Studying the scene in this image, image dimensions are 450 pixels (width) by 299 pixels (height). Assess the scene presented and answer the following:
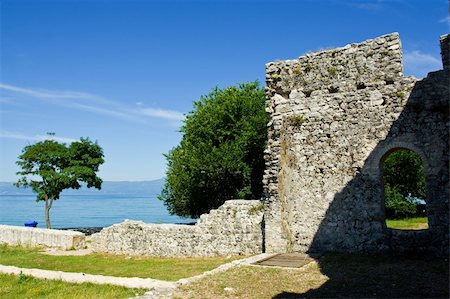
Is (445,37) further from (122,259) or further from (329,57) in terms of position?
(122,259)

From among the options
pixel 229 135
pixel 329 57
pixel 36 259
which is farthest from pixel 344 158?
pixel 36 259

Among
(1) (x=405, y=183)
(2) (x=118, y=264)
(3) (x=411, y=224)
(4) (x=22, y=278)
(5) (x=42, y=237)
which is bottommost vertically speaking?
(2) (x=118, y=264)

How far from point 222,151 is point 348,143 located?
10.7 metres

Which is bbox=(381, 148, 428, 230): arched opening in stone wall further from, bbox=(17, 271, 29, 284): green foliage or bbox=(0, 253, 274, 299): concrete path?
bbox=(17, 271, 29, 284): green foliage

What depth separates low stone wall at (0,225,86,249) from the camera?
1855 cm

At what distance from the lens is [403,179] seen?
2752 cm

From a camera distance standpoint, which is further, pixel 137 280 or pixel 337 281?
pixel 137 280

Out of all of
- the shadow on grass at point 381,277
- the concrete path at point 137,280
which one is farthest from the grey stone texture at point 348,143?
the concrete path at point 137,280

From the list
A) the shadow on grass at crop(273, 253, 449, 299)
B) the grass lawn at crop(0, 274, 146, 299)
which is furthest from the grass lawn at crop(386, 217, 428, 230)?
the grass lawn at crop(0, 274, 146, 299)

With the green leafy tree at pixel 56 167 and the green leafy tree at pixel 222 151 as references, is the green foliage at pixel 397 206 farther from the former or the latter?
the green leafy tree at pixel 56 167

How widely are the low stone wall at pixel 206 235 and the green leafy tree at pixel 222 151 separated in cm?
628

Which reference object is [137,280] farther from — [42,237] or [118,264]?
[42,237]

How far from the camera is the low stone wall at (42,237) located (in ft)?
60.8

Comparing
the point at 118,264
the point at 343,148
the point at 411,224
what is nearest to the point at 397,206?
the point at 411,224
